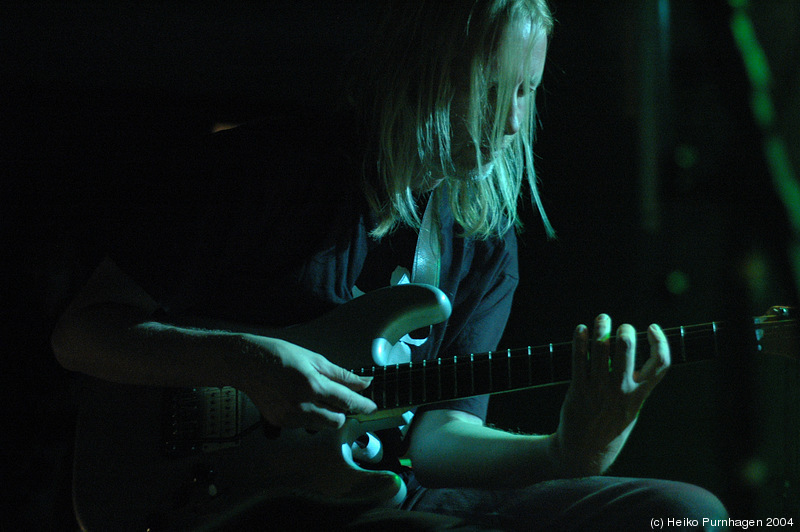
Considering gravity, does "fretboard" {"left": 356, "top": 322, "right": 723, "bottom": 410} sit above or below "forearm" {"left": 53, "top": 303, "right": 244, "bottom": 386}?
below

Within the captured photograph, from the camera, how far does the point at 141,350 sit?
32.0 inches

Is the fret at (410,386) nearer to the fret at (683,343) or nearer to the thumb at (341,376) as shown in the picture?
the thumb at (341,376)

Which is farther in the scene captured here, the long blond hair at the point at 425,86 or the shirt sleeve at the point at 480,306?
the shirt sleeve at the point at 480,306

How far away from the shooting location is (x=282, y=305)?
0.95 m

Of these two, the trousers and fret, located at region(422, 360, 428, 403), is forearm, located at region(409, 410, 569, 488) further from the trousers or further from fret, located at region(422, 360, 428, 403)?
fret, located at region(422, 360, 428, 403)

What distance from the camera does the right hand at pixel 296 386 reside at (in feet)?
2.66

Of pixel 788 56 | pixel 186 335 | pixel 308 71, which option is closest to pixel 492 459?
pixel 186 335

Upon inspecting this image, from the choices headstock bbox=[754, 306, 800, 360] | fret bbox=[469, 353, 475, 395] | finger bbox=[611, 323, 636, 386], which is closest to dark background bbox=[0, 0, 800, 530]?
headstock bbox=[754, 306, 800, 360]

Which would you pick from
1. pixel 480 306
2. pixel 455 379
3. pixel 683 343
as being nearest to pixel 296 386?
pixel 455 379

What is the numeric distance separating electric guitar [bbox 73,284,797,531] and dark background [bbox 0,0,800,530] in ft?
0.94

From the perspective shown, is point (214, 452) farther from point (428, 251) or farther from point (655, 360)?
point (655, 360)

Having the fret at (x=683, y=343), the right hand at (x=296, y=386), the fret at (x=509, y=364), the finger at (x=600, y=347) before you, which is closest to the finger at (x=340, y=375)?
the right hand at (x=296, y=386)

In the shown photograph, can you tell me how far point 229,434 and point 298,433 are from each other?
0.35 ft

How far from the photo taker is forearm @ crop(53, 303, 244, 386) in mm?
815
